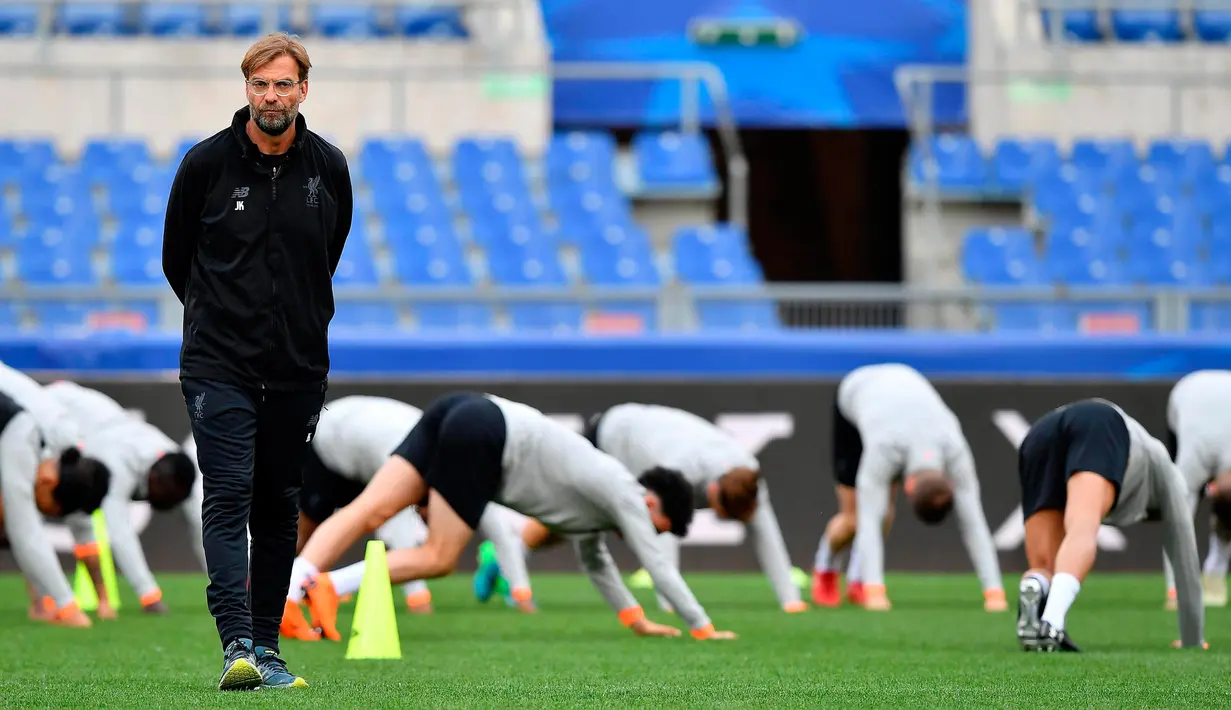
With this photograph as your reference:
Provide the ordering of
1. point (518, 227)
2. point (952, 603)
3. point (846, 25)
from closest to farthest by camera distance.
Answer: point (952, 603)
point (518, 227)
point (846, 25)

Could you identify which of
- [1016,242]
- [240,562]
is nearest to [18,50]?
[1016,242]

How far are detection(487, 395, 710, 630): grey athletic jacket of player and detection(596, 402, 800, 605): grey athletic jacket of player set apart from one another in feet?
5.54

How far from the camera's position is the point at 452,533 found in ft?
26.6

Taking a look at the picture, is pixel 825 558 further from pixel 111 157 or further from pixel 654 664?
pixel 111 157

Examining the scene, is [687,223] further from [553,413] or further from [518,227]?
[553,413]

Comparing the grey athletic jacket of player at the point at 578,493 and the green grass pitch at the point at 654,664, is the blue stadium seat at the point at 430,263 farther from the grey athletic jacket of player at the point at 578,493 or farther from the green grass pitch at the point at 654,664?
the grey athletic jacket of player at the point at 578,493

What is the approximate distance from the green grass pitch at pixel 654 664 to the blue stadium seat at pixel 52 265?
664cm

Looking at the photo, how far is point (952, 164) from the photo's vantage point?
19453 millimetres

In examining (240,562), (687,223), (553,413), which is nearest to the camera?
(240,562)

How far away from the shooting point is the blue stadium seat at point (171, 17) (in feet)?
69.3

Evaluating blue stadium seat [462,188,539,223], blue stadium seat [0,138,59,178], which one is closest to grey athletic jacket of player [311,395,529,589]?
blue stadium seat [462,188,539,223]

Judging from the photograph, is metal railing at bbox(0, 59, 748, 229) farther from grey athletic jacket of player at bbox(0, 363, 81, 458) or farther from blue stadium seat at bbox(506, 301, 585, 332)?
grey athletic jacket of player at bbox(0, 363, 81, 458)

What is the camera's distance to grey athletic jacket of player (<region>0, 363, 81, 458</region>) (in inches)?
376

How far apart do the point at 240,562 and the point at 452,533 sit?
2.38 metres
